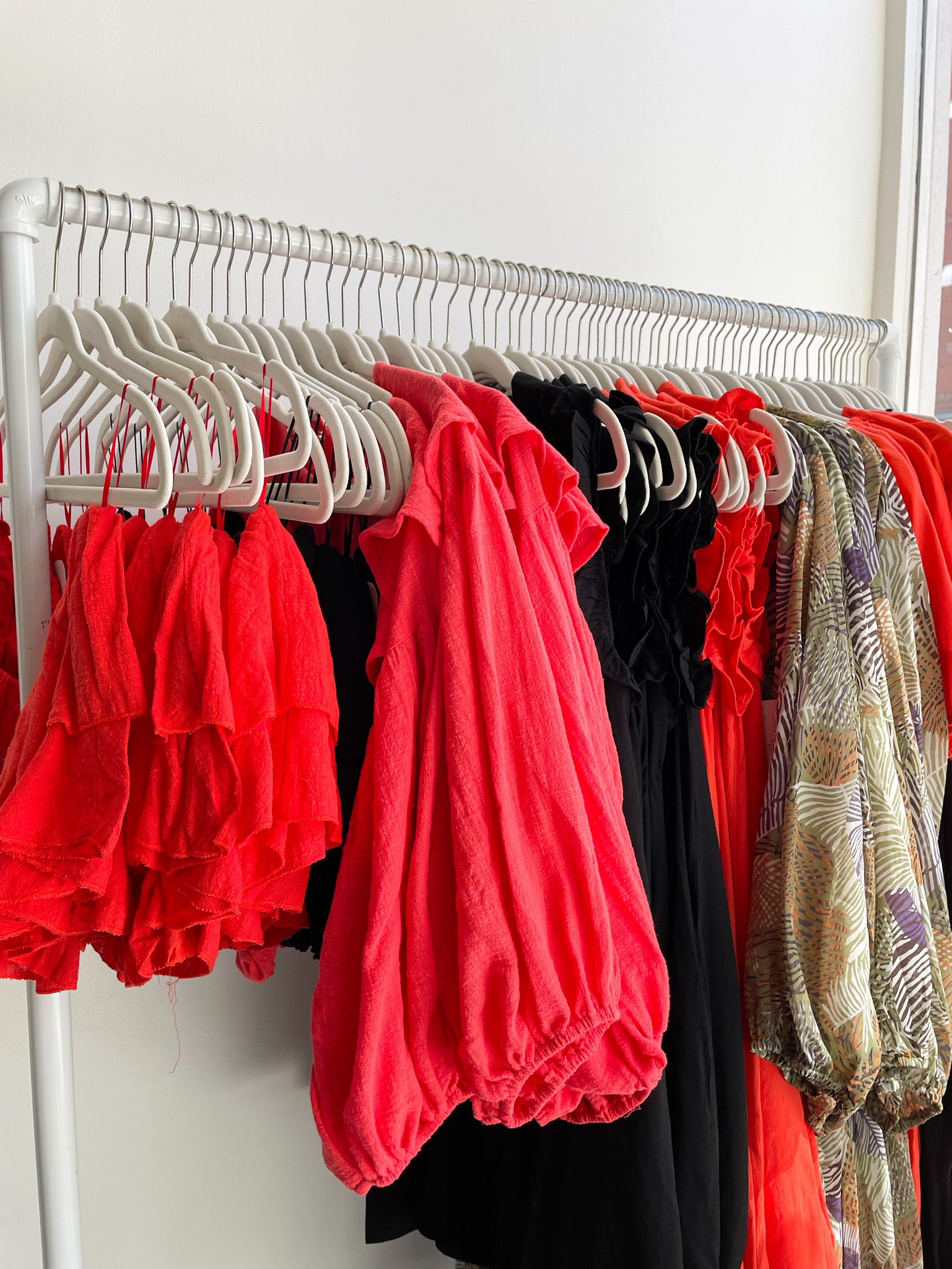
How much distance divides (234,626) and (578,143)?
4.03 feet

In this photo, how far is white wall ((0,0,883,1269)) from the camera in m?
1.14

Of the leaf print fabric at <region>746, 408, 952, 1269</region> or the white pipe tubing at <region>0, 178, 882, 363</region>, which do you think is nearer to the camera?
the white pipe tubing at <region>0, 178, 882, 363</region>

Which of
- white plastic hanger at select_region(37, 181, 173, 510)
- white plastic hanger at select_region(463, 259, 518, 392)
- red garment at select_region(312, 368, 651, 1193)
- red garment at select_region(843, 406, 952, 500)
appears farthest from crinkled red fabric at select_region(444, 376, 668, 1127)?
red garment at select_region(843, 406, 952, 500)

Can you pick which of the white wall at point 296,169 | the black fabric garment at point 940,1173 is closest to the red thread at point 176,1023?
the white wall at point 296,169

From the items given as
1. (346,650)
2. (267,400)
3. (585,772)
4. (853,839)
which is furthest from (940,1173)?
(267,400)

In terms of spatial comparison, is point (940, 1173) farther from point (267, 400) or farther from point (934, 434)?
point (267, 400)

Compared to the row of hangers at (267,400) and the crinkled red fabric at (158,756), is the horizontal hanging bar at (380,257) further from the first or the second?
the crinkled red fabric at (158,756)

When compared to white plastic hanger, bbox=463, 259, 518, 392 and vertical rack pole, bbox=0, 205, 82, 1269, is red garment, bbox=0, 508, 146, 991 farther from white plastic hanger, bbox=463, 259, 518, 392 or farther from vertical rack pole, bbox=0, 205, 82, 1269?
white plastic hanger, bbox=463, 259, 518, 392

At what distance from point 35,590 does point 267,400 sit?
22 centimetres

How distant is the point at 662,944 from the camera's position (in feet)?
3.14

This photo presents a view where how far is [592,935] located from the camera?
2.36 ft

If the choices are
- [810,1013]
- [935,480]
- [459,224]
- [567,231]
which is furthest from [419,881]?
[567,231]

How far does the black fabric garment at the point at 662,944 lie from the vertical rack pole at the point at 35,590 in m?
0.41

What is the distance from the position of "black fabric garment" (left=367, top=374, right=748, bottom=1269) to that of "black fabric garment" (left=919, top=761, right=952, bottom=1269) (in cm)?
38
